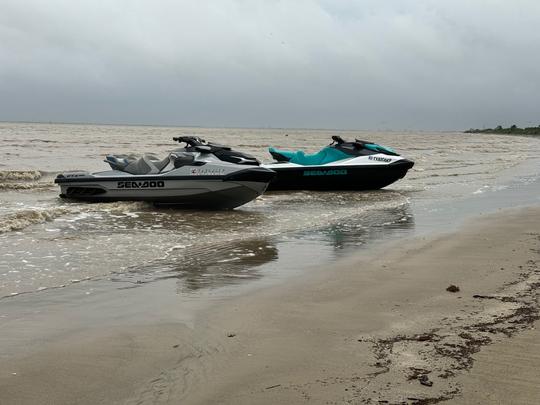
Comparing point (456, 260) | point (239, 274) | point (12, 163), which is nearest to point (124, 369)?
point (239, 274)

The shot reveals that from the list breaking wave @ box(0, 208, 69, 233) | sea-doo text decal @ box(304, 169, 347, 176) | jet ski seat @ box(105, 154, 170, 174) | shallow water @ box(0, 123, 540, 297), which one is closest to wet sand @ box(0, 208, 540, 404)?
shallow water @ box(0, 123, 540, 297)

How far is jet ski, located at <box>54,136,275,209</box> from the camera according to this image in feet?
34.6

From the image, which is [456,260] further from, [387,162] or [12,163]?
[12,163]

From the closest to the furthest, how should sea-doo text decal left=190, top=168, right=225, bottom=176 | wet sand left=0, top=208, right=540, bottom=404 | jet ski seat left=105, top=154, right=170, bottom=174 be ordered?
wet sand left=0, top=208, right=540, bottom=404 → sea-doo text decal left=190, top=168, right=225, bottom=176 → jet ski seat left=105, top=154, right=170, bottom=174

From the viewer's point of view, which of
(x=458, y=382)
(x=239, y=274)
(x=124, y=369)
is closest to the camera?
(x=458, y=382)

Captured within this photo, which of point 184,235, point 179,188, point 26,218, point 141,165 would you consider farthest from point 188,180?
point 26,218

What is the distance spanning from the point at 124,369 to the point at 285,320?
124 centimetres

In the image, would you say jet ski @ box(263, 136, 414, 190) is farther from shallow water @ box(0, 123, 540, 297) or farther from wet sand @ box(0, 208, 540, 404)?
wet sand @ box(0, 208, 540, 404)

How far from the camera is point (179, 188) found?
1069 cm

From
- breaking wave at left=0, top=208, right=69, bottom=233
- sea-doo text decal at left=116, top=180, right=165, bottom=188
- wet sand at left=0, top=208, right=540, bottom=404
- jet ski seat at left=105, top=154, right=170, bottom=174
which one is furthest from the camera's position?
jet ski seat at left=105, top=154, right=170, bottom=174

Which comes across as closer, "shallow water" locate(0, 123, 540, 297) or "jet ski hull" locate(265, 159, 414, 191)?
"shallow water" locate(0, 123, 540, 297)

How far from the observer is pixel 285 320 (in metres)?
4.08

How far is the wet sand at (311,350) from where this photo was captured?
113 inches

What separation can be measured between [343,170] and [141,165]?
17.2 feet
